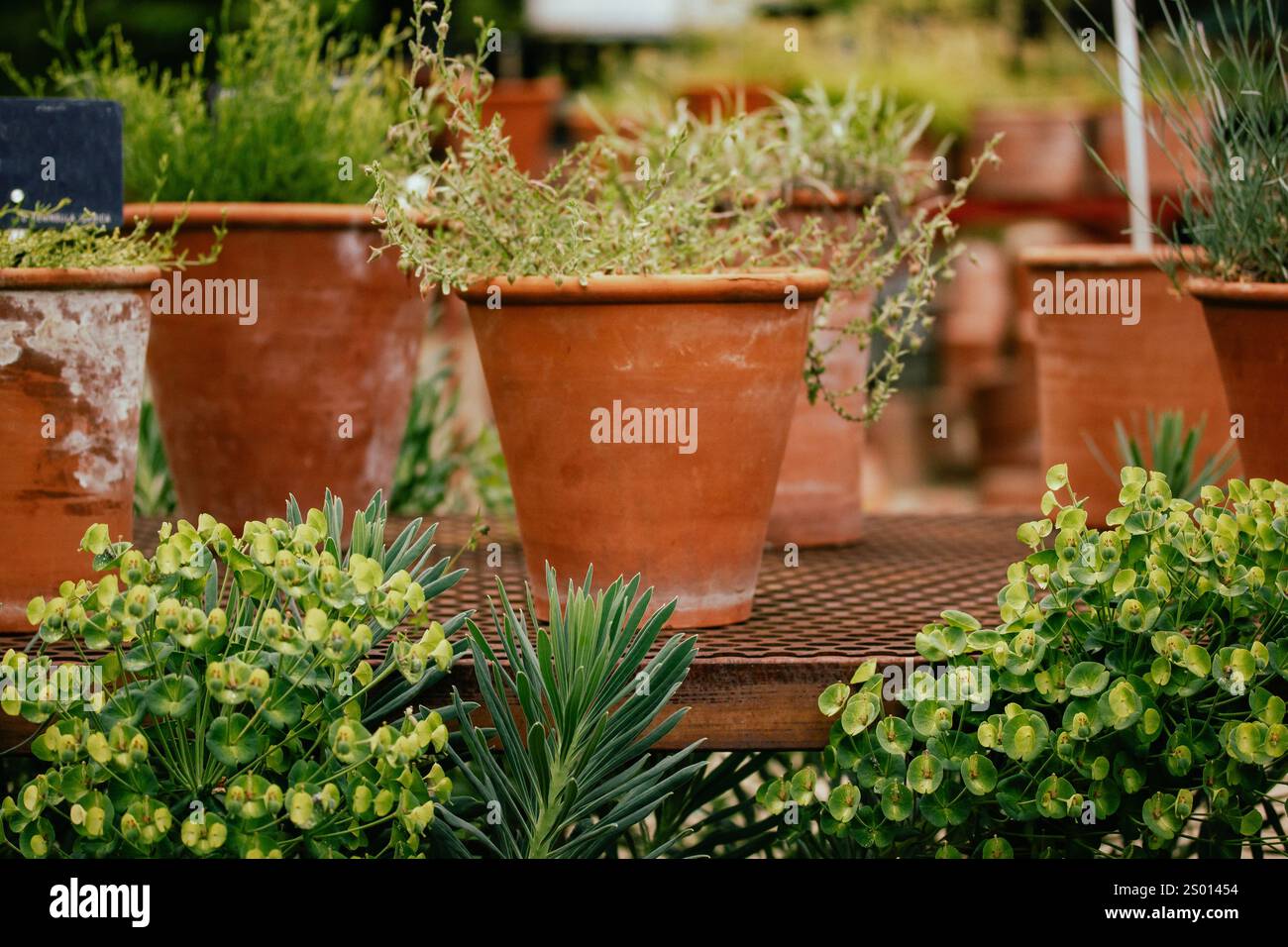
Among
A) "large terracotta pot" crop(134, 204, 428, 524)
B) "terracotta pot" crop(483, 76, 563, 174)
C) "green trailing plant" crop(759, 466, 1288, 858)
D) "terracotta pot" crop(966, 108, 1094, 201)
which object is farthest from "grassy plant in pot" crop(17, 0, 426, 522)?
"terracotta pot" crop(966, 108, 1094, 201)

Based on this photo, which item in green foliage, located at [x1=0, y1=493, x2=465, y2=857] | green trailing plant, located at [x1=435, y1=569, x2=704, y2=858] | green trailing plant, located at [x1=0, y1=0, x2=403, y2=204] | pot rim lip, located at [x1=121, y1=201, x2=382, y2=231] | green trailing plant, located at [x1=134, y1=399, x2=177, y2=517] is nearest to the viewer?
green foliage, located at [x1=0, y1=493, x2=465, y2=857]

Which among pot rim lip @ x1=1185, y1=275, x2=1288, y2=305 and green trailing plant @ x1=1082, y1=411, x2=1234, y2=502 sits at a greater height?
pot rim lip @ x1=1185, y1=275, x2=1288, y2=305

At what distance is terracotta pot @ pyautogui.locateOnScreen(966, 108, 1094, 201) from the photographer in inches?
198

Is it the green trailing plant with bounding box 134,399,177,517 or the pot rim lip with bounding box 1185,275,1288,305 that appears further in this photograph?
the green trailing plant with bounding box 134,399,177,517

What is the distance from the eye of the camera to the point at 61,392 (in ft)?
5.34

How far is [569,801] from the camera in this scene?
1.47 meters

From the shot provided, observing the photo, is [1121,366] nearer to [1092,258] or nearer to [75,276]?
[1092,258]

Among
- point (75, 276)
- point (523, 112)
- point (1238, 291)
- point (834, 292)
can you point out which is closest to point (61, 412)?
point (75, 276)

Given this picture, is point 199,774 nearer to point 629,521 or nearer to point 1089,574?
point 629,521

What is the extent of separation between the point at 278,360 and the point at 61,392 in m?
0.41

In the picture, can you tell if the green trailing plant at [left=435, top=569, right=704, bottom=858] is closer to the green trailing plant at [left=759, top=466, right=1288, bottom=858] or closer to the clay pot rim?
the green trailing plant at [left=759, top=466, right=1288, bottom=858]
